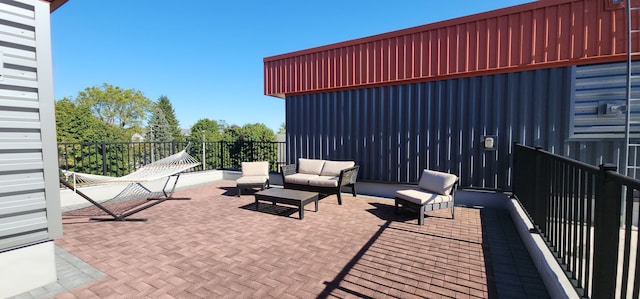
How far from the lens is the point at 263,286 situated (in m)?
2.42

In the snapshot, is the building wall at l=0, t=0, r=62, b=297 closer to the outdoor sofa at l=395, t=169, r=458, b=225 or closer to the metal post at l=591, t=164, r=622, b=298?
the metal post at l=591, t=164, r=622, b=298

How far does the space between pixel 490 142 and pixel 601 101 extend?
177cm

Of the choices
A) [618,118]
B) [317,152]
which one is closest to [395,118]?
[317,152]

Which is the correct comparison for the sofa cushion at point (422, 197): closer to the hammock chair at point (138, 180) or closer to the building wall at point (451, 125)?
the building wall at point (451, 125)

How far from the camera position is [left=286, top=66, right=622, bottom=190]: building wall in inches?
192

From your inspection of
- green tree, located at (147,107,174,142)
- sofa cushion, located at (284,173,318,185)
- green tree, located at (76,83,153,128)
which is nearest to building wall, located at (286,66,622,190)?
sofa cushion, located at (284,173,318,185)

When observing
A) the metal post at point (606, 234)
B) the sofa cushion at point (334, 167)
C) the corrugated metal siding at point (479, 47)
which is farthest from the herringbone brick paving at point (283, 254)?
the corrugated metal siding at point (479, 47)

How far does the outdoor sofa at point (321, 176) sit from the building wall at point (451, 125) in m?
0.44

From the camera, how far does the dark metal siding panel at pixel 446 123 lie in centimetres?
496

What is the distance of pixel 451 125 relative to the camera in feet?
18.5

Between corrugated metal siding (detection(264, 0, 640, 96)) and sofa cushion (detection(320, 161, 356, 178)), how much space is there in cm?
192

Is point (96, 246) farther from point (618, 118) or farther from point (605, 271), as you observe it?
point (618, 118)

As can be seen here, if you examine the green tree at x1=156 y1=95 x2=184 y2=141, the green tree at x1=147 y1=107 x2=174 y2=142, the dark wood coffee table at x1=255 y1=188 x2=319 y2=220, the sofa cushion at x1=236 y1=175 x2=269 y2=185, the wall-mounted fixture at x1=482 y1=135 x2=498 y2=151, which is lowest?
the dark wood coffee table at x1=255 y1=188 x2=319 y2=220

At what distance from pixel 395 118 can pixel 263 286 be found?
4839mm
